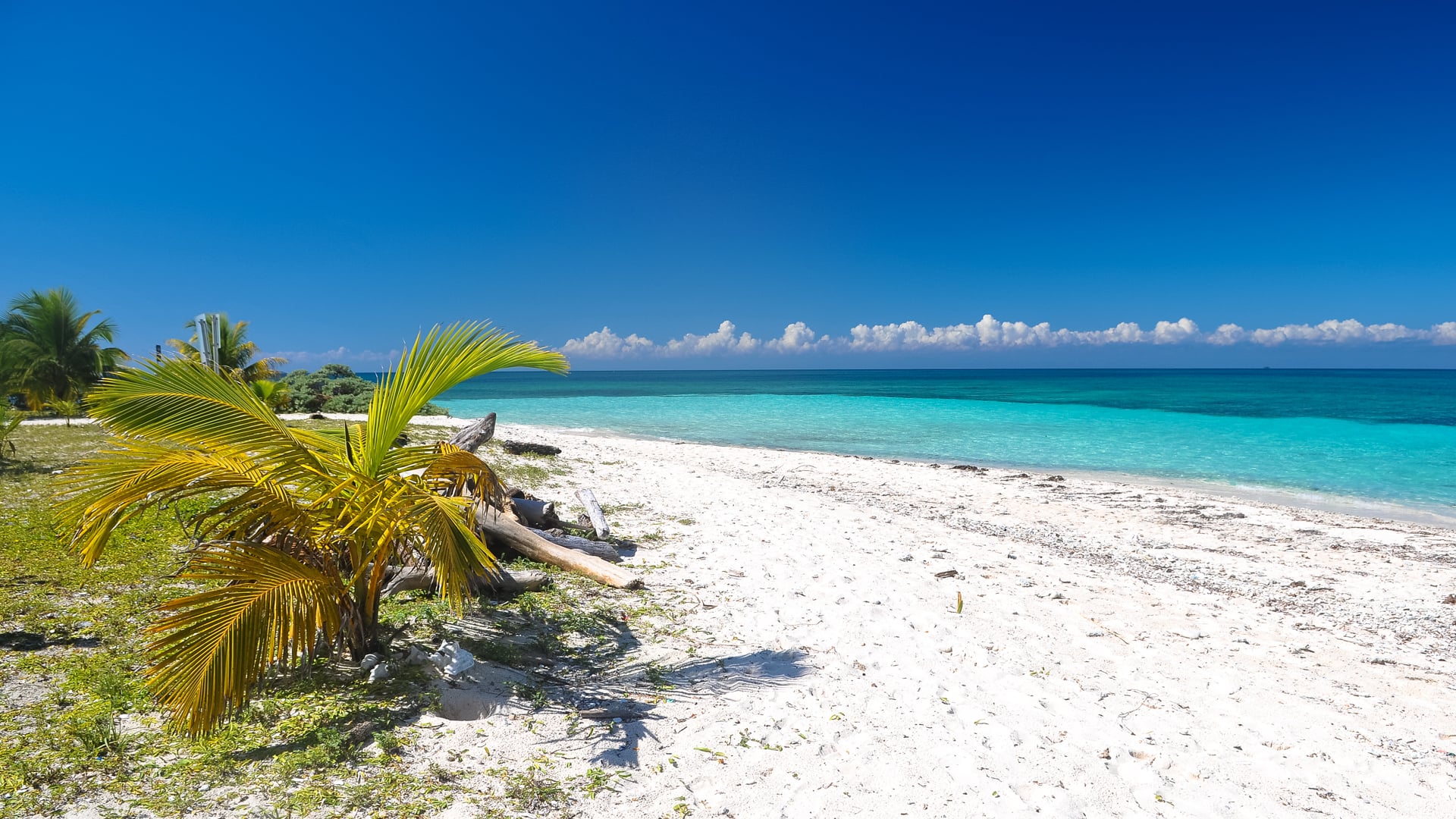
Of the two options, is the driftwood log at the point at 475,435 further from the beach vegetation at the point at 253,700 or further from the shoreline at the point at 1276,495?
the shoreline at the point at 1276,495

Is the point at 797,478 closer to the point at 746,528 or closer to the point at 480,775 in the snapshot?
the point at 746,528

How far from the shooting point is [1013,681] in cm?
480

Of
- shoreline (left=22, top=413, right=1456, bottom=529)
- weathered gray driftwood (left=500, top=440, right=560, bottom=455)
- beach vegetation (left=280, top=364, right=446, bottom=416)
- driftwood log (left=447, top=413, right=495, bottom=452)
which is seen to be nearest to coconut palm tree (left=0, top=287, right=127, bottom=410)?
shoreline (left=22, top=413, right=1456, bottom=529)

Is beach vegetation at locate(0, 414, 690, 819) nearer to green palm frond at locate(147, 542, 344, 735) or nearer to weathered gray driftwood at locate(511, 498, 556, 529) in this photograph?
green palm frond at locate(147, 542, 344, 735)

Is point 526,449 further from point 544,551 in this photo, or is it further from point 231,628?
point 231,628

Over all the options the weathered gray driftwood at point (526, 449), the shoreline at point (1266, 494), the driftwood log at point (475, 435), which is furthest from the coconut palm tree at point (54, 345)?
the driftwood log at point (475, 435)

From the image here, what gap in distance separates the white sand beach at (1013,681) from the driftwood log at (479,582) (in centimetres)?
121

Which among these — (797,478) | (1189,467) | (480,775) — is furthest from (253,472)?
(1189,467)

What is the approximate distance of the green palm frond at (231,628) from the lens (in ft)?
9.50

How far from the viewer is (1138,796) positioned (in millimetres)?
3484

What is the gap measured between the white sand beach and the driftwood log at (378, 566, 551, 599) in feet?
3.97

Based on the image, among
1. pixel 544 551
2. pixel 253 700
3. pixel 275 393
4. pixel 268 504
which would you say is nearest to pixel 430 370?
pixel 268 504

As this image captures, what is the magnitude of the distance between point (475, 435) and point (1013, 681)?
20.8 feet

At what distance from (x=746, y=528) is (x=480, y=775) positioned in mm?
6165
